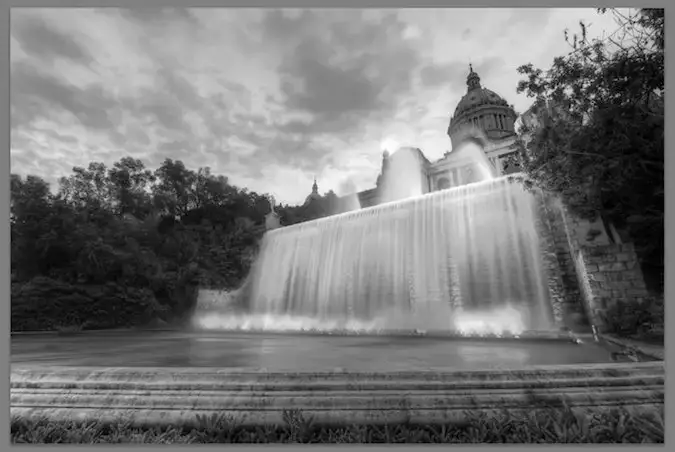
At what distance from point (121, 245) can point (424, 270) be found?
565 inches

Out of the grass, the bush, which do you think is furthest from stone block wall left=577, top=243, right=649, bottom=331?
the bush

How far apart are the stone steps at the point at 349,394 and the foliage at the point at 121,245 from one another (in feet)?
39.2

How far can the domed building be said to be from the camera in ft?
141

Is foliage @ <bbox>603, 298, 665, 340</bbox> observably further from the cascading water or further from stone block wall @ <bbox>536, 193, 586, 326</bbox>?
the cascading water

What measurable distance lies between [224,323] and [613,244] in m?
15.8

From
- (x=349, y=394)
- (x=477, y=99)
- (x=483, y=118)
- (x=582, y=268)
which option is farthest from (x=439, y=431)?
(x=477, y=99)

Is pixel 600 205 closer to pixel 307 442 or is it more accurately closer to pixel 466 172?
pixel 307 442

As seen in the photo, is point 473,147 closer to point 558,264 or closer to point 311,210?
point 311,210

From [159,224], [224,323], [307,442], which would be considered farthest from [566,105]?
[159,224]

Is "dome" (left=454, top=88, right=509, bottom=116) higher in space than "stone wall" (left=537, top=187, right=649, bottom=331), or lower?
higher

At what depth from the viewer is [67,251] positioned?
1558 centimetres

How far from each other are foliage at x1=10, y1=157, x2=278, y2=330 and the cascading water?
434cm

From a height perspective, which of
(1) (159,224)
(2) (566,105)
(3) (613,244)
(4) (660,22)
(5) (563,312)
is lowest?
(5) (563,312)

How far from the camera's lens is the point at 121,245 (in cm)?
1698
